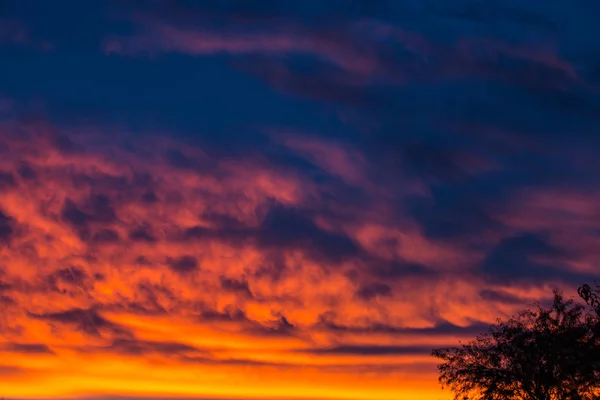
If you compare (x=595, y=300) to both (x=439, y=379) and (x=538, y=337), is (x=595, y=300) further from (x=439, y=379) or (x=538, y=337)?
(x=439, y=379)

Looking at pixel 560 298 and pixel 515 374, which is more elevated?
pixel 560 298

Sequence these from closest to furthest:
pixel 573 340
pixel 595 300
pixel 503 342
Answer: pixel 595 300 → pixel 573 340 → pixel 503 342

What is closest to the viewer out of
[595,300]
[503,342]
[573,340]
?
[595,300]

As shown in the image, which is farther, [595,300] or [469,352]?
[469,352]

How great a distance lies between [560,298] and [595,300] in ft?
26.0

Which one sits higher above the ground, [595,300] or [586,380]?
[595,300]

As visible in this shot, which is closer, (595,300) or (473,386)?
(595,300)

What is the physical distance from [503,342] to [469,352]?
313 centimetres

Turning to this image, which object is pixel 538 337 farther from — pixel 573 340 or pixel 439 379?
pixel 439 379

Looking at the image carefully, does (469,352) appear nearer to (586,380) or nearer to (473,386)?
(473,386)

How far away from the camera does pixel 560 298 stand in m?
76.6

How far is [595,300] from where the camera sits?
68.7m

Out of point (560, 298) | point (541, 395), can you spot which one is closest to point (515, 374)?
point (541, 395)

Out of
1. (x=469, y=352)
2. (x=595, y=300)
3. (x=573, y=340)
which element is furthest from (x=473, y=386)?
(x=595, y=300)
